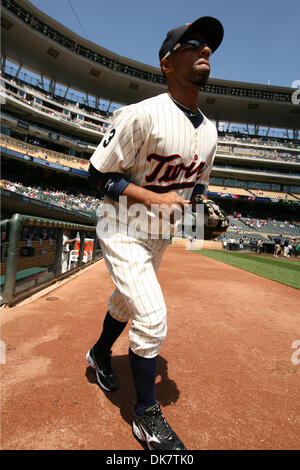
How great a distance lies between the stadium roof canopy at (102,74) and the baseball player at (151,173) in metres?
33.6

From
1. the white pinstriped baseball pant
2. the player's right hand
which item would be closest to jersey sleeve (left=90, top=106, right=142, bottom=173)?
the player's right hand

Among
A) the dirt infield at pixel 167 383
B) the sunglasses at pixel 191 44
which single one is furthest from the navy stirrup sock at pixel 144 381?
the sunglasses at pixel 191 44

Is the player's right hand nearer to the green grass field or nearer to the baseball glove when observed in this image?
the baseball glove

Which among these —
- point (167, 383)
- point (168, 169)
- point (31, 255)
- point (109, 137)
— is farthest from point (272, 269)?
point (109, 137)

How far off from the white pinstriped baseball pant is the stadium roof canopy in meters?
34.2

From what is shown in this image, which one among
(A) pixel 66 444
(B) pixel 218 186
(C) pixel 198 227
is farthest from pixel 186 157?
(B) pixel 218 186

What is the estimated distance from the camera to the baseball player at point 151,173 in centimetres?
135

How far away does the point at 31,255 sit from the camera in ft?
15.2

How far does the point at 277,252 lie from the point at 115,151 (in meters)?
25.1

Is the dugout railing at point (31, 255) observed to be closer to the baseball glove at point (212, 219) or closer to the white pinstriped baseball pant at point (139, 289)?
the white pinstriped baseball pant at point (139, 289)

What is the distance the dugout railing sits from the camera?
321cm

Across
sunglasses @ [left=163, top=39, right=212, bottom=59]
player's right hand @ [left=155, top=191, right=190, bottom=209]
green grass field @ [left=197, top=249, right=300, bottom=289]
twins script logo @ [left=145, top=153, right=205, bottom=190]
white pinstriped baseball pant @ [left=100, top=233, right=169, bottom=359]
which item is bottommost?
green grass field @ [left=197, top=249, right=300, bottom=289]

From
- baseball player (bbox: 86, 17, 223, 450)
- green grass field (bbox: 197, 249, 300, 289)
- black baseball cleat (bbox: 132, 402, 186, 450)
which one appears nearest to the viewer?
black baseball cleat (bbox: 132, 402, 186, 450)

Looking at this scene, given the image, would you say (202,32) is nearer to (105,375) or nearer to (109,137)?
(109,137)
